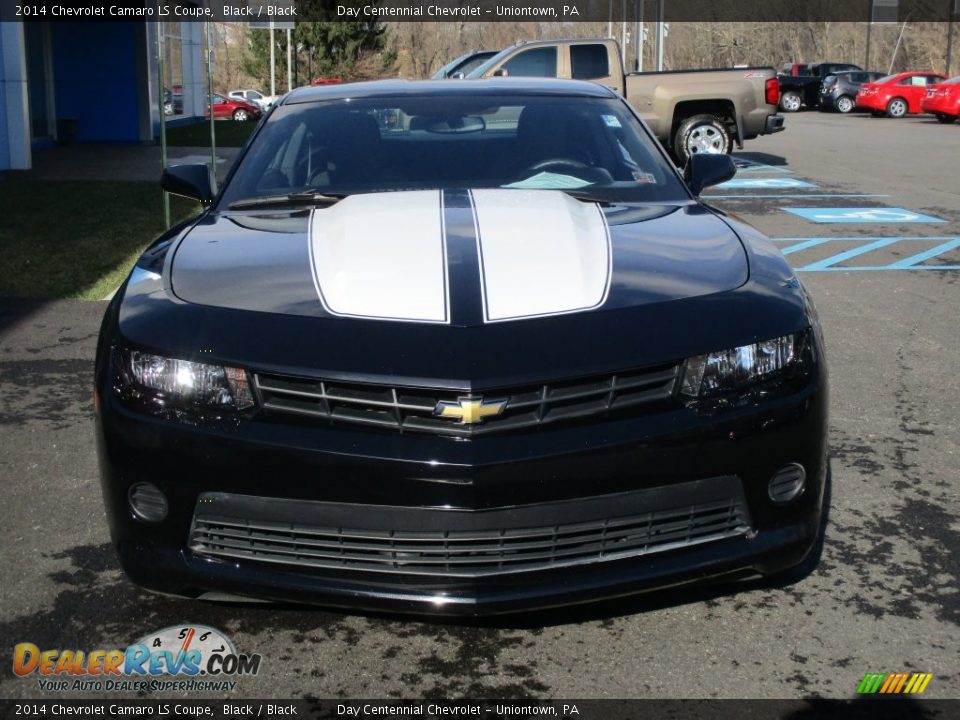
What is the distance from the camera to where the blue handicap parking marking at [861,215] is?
467 inches

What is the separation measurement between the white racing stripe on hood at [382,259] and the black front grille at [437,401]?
235 mm

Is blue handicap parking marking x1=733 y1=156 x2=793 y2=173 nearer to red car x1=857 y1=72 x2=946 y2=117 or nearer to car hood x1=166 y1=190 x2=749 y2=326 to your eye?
car hood x1=166 y1=190 x2=749 y2=326

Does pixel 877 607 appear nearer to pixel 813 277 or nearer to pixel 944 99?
pixel 813 277

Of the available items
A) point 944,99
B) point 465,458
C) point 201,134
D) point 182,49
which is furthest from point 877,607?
point 944,99

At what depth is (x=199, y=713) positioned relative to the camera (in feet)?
9.16

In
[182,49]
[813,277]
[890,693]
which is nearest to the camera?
[890,693]

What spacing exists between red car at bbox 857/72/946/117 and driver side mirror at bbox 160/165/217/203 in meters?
36.4

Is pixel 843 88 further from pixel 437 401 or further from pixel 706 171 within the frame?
pixel 437 401

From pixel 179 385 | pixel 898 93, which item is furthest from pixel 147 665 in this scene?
pixel 898 93

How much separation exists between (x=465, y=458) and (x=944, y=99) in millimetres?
33241

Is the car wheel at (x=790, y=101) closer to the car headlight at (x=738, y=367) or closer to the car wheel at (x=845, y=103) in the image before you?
the car wheel at (x=845, y=103)

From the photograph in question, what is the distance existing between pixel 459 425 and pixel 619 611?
35.1 inches

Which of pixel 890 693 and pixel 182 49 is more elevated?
pixel 182 49

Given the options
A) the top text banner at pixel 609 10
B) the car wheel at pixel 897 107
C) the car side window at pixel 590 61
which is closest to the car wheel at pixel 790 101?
the car wheel at pixel 897 107
